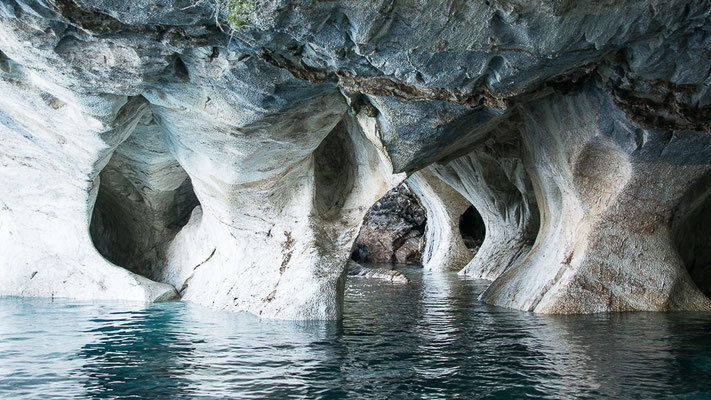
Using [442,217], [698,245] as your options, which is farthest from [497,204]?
[698,245]

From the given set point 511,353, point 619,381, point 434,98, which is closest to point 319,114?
point 434,98

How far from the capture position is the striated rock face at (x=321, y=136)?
710 cm

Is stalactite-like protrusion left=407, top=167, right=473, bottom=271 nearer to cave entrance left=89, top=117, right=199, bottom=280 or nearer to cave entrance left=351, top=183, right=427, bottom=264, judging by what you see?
cave entrance left=351, top=183, right=427, bottom=264

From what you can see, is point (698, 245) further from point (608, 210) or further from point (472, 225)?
point (472, 225)

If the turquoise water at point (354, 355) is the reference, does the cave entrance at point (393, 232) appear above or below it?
above

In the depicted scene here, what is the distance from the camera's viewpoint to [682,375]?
22.0 ft

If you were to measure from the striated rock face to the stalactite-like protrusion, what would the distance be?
6861 millimetres

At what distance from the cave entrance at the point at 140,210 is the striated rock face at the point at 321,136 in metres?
0.05

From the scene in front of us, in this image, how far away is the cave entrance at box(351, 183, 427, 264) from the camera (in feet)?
95.6

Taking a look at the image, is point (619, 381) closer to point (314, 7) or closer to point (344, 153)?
point (314, 7)

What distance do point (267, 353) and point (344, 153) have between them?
5.20 metres

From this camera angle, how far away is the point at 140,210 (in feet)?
47.7

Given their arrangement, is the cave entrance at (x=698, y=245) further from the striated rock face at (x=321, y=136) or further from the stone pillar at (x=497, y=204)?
the stone pillar at (x=497, y=204)

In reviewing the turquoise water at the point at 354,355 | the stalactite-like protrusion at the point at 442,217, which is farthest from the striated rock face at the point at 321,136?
the stalactite-like protrusion at the point at 442,217
